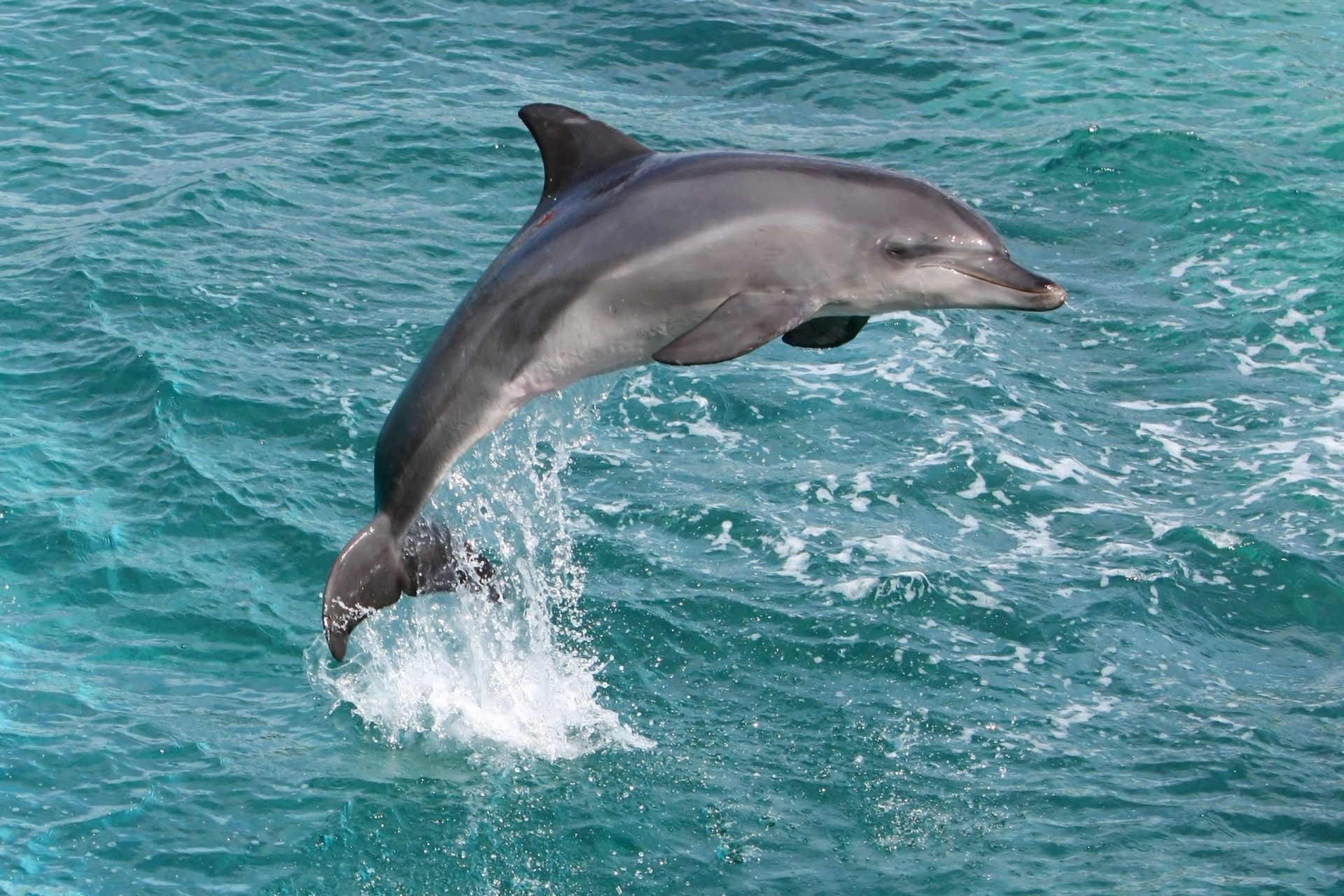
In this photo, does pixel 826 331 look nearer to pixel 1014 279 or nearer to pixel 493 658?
pixel 1014 279

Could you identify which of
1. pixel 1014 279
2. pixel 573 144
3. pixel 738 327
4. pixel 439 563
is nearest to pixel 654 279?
pixel 738 327

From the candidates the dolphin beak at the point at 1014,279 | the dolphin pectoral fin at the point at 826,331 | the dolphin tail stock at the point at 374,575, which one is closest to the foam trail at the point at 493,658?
the dolphin tail stock at the point at 374,575

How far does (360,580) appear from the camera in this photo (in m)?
8.20

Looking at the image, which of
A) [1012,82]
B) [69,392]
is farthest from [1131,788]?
[1012,82]

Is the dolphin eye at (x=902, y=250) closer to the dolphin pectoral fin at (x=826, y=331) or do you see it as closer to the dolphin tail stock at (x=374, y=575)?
the dolphin pectoral fin at (x=826, y=331)

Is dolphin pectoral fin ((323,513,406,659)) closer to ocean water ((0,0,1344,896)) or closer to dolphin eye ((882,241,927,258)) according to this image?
ocean water ((0,0,1344,896))

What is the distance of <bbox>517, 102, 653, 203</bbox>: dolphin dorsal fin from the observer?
311 inches

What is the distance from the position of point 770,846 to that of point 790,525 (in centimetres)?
369

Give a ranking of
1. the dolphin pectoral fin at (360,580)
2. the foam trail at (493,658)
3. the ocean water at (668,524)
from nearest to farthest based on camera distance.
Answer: the dolphin pectoral fin at (360,580) → the ocean water at (668,524) → the foam trail at (493,658)

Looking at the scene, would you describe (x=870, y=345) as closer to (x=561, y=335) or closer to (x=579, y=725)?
(x=579, y=725)

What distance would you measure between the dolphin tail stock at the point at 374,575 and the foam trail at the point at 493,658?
1.95 metres

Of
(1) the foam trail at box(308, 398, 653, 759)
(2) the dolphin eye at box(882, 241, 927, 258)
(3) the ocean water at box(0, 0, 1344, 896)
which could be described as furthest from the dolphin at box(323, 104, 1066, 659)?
(3) the ocean water at box(0, 0, 1344, 896)

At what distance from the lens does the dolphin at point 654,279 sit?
7.33m

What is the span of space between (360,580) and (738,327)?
2.54m
